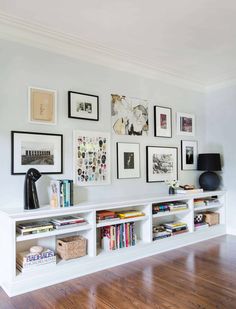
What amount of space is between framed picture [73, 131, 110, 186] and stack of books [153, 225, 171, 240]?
908mm

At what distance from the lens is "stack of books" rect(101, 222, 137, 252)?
3010mm

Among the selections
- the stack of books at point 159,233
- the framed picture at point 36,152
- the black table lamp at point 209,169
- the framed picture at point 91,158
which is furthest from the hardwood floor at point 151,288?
the black table lamp at point 209,169

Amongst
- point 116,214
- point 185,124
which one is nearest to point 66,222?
point 116,214

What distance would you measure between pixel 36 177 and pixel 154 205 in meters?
1.61

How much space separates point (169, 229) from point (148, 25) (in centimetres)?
252

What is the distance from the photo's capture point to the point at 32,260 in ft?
8.06

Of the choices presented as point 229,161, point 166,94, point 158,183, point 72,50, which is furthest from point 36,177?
point 229,161

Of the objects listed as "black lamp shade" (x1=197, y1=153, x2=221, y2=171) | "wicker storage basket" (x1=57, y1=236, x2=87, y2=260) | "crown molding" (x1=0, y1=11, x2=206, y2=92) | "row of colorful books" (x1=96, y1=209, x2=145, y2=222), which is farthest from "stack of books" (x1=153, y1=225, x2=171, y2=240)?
"crown molding" (x1=0, y1=11, x2=206, y2=92)

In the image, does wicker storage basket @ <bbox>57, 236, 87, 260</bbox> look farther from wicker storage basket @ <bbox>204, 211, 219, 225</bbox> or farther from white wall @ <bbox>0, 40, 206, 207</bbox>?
wicker storage basket @ <bbox>204, 211, 219, 225</bbox>

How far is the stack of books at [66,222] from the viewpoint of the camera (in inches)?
103

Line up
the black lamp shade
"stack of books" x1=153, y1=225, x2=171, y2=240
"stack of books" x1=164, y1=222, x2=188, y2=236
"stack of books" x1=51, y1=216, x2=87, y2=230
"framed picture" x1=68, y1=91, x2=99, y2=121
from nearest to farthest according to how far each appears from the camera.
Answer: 1. "stack of books" x1=51, y1=216, x2=87, y2=230
2. "framed picture" x1=68, y1=91, x2=99, y2=121
3. "stack of books" x1=153, y1=225, x2=171, y2=240
4. "stack of books" x1=164, y1=222, x2=188, y2=236
5. the black lamp shade

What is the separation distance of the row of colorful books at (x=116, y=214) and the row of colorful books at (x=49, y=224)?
22cm

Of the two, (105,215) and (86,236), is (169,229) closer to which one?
(105,215)

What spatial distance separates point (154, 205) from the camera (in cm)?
351
